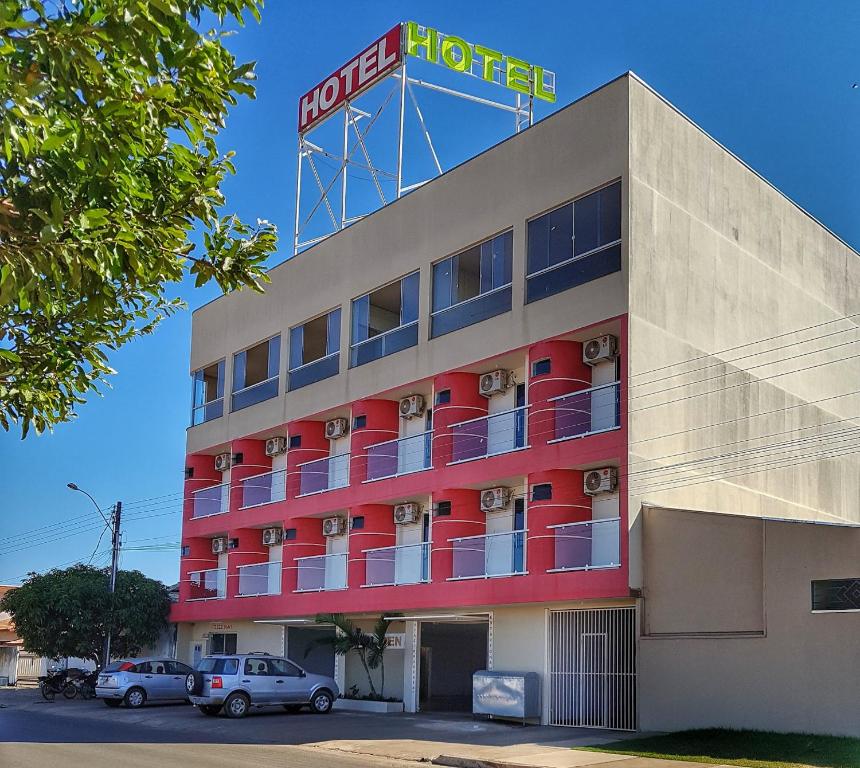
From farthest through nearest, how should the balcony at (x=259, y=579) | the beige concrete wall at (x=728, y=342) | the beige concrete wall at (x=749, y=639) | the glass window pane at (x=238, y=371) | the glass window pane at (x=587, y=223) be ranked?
the glass window pane at (x=238, y=371)
the balcony at (x=259, y=579)
the glass window pane at (x=587, y=223)
the beige concrete wall at (x=728, y=342)
the beige concrete wall at (x=749, y=639)

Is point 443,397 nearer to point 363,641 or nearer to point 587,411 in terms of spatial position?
point 587,411

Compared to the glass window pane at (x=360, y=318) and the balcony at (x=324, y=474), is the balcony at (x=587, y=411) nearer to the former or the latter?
the glass window pane at (x=360, y=318)

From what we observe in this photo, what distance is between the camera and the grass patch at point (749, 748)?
1819cm

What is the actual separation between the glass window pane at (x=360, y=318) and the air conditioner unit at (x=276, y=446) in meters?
5.71

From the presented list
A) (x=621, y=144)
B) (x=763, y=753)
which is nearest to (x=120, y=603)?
(x=621, y=144)

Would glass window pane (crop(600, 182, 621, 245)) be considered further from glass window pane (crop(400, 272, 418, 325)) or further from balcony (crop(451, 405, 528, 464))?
glass window pane (crop(400, 272, 418, 325))

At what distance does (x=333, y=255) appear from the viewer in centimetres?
3556

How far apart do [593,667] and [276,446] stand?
16.1 m

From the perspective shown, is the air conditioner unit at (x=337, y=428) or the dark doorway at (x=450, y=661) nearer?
the dark doorway at (x=450, y=661)

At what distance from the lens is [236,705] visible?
28.9 meters

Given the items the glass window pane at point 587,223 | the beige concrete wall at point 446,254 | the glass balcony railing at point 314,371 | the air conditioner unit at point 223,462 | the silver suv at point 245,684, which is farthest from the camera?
the air conditioner unit at point 223,462

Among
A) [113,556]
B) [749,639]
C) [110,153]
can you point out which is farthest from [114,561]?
[110,153]

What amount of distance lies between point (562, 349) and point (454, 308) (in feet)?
14.0

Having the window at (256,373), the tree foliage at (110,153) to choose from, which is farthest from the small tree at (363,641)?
the tree foliage at (110,153)
